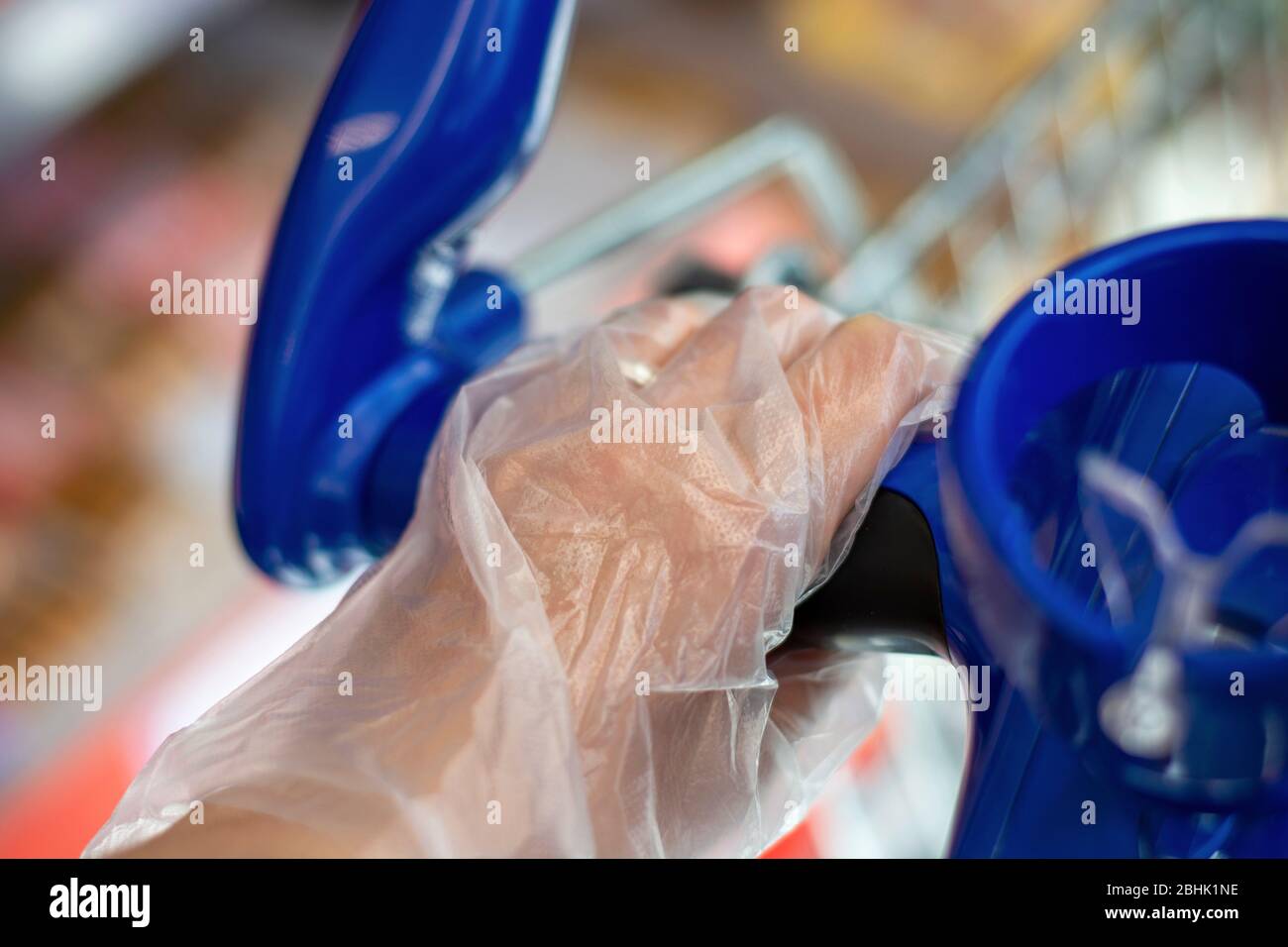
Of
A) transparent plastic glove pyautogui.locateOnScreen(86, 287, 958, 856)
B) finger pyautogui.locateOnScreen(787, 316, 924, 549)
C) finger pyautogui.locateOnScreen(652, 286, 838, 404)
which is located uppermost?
finger pyautogui.locateOnScreen(652, 286, 838, 404)

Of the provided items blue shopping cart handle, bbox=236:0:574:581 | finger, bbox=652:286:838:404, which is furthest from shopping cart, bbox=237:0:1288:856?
finger, bbox=652:286:838:404

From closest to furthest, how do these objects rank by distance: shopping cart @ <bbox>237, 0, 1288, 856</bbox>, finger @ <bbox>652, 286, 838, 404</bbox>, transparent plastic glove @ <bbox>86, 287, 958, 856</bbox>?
shopping cart @ <bbox>237, 0, 1288, 856</bbox>
transparent plastic glove @ <bbox>86, 287, 958, 856</bbox>
finger @ <bbox>652, 286, 838, 404</bbox>

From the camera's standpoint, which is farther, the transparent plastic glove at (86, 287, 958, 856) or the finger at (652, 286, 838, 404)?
the finger at (652, 286, 838, 404)

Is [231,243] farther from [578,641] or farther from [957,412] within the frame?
[957,412]

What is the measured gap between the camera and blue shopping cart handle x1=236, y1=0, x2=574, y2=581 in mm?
750

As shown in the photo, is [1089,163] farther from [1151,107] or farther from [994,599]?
[994,599]

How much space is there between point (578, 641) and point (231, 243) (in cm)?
152

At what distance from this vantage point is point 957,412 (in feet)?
1.44

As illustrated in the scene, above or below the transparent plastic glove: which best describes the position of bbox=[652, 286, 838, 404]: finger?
above

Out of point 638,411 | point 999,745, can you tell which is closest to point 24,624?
point 638,411

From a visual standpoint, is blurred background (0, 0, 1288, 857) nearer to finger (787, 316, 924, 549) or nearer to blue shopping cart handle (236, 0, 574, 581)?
blue shopping cart handle (236, 0, 574, 581)

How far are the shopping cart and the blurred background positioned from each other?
5.3 inches

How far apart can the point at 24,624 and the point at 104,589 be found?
0.37 feet
